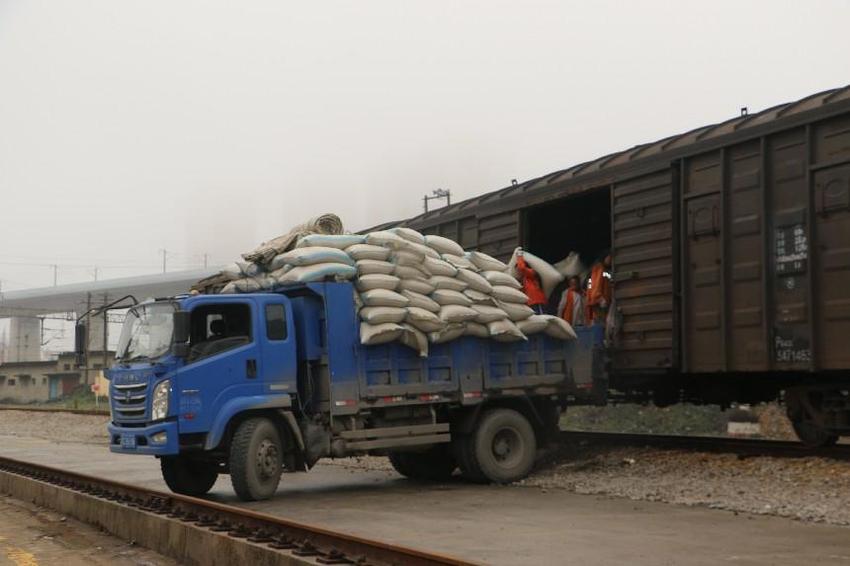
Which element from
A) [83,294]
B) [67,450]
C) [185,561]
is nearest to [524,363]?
[185,561]

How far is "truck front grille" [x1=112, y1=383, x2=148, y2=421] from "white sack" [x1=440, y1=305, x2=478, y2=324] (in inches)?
144

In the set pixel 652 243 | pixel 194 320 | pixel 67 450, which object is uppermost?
pixel 652 243

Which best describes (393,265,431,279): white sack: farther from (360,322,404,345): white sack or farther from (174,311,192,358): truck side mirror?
(174,311,192,358): truck side mirror

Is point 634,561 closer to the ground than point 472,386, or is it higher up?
closer to the ground

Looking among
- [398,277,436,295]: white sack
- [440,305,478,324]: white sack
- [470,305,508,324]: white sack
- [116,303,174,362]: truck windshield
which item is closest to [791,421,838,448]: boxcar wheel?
[470,305,508,324]: white sack

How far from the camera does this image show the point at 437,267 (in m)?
11.8

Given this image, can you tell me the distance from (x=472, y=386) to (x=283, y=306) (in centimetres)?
269

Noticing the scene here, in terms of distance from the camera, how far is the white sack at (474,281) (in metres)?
12.0

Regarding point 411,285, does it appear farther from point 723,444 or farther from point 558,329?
point 723,444

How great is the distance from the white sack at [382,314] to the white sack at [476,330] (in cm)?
96

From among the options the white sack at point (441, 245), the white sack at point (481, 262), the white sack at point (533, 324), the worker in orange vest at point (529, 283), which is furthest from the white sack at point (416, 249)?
the worker in orange vest at point (529, 283)

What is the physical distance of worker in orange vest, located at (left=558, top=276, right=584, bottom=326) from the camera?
14.0 meters

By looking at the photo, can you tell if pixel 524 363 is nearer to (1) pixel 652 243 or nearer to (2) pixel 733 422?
(1) pixel 652 243

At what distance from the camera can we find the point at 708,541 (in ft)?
24.5
